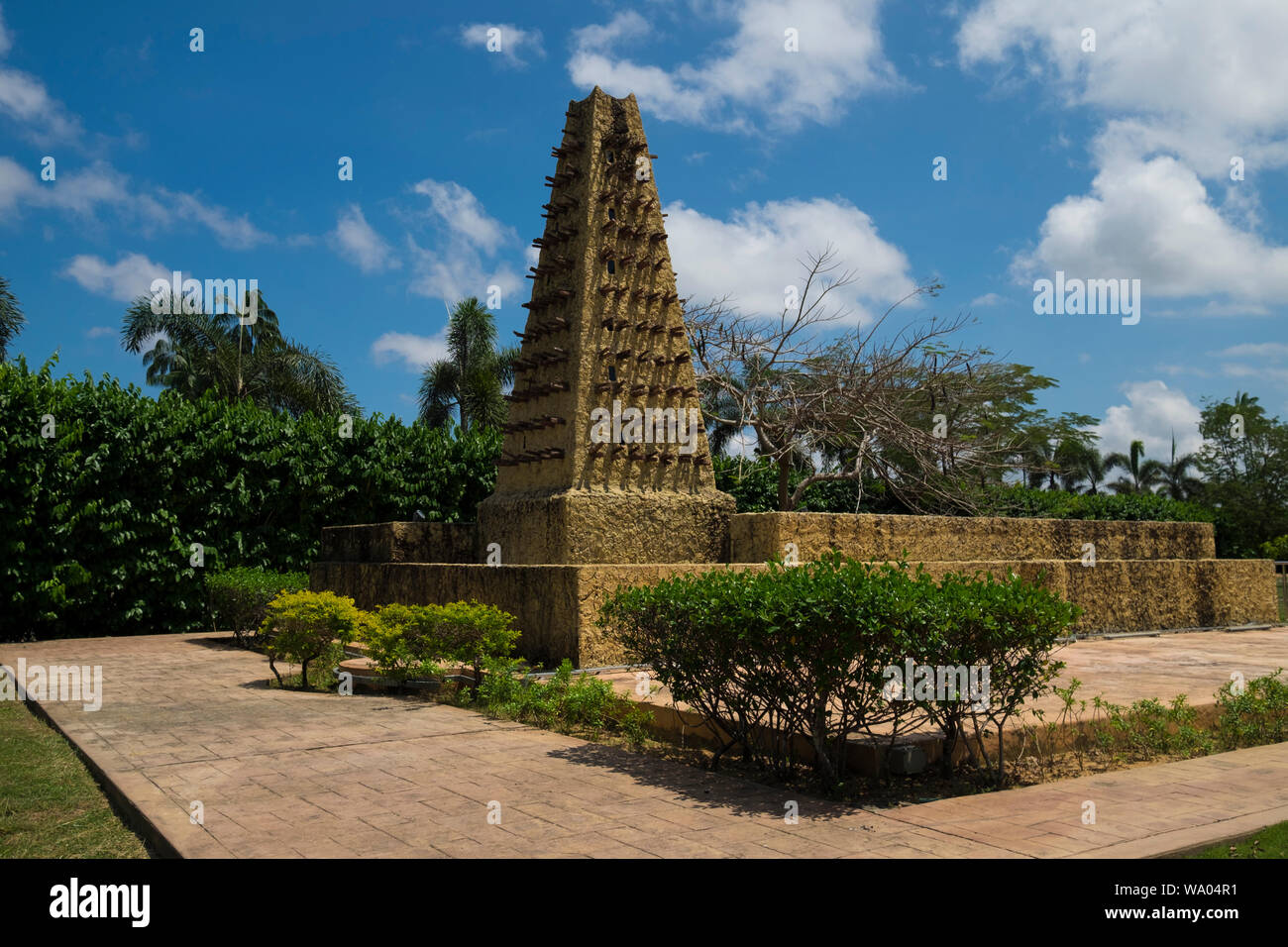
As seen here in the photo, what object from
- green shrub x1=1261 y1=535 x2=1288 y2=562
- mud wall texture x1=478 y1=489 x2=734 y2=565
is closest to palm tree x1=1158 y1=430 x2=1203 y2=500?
green shrub x1=1261 y1=535 x2=1288 y2=562

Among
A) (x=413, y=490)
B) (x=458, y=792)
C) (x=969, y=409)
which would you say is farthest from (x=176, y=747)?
(x=969, y=409)

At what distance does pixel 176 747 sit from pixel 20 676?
A: 4.83 m

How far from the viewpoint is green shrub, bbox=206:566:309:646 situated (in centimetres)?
1292

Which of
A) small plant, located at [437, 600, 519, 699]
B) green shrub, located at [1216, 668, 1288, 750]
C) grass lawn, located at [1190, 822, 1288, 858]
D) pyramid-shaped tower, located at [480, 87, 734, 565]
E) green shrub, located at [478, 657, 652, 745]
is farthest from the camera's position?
pyramid-shaped tower, located at [480, 87, 734, 565]

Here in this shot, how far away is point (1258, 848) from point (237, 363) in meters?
29.9

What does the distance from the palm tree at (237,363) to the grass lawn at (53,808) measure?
22274 millimetres

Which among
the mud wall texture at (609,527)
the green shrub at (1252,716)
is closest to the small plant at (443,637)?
the mud wall texture at (609,527)

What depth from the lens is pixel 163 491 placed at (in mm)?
14461

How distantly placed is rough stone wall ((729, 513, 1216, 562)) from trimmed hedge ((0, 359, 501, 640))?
27.2ft

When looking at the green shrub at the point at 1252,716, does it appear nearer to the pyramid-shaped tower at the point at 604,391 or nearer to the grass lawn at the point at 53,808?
the pyramid-shaped tower at the point at 604,391

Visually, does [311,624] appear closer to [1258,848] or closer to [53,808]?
[53,808]

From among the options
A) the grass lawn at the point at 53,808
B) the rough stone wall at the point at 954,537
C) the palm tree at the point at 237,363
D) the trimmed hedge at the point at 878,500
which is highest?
the palm tree at the point at 237,363

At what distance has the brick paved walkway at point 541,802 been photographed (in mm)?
3896

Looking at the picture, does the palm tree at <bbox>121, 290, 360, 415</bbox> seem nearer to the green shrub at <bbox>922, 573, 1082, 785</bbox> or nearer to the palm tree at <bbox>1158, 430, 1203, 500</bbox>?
the green shrub at <bbox>922, 573, 1082, 785</bbox>
